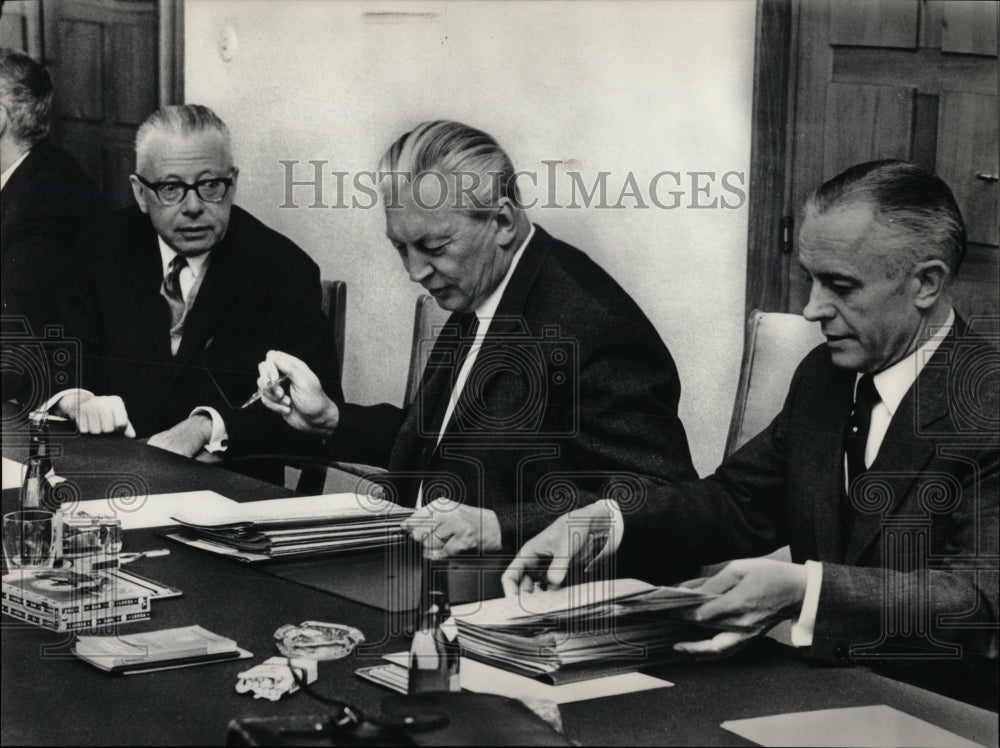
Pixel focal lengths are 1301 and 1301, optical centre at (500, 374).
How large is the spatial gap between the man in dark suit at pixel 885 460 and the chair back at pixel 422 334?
0.63 meters

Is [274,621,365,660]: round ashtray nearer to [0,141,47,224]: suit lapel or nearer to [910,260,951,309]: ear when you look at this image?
[910,260,951,309]: ear

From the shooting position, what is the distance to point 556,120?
2289 millimetres

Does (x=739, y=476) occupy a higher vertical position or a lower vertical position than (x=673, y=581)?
higher

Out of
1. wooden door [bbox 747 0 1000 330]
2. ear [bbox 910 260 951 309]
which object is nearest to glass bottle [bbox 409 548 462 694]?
wooden door [bbox 747 0 1000 330]

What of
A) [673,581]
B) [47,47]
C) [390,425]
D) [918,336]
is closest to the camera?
[918,336]

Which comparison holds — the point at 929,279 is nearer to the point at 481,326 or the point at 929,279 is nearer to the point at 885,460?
the point at 885,460

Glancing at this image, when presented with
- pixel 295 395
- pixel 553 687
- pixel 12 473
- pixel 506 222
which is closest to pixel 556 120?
pixel 506 222

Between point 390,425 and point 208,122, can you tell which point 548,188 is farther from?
point 208,122

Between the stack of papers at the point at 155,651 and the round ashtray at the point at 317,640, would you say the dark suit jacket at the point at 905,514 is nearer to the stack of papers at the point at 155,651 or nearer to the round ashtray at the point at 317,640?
the round ashtray at the point at 317,640

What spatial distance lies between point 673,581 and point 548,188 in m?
0.72

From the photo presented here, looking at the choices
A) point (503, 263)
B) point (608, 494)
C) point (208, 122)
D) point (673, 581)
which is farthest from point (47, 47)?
point (673, 581)

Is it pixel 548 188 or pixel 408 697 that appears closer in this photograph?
pixel 408 697

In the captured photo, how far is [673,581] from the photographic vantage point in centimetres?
226

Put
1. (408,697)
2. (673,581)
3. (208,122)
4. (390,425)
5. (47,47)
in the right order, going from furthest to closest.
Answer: (47,47), (208,122), (390,425), (673,581), (408,697)
